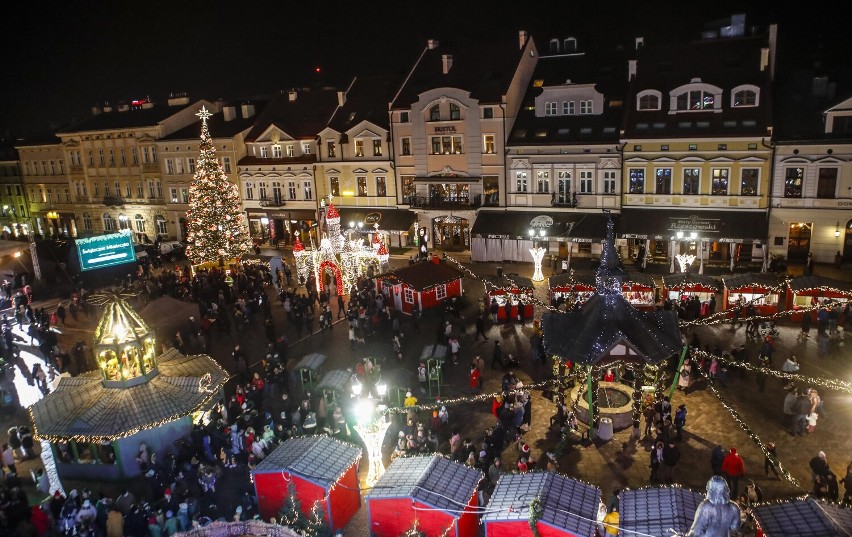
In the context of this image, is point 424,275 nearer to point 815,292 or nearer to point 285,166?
point 815,292

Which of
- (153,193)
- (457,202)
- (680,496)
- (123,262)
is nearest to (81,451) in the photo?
(680,496)

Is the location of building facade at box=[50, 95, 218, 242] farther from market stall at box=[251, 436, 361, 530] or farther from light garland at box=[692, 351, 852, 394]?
light garland at box=[692, 351, 852, 394]

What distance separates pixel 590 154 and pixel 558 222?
13.6 ft

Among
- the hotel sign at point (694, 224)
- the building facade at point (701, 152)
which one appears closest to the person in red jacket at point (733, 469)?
the building facade at point (701, 152)

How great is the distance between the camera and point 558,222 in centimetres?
3641

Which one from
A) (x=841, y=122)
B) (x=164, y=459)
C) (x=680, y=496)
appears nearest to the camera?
(x=680, y=496)

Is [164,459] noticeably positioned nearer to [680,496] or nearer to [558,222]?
[680,496]

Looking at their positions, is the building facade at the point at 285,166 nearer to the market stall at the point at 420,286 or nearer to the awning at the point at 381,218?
the awning at the point at 381,218

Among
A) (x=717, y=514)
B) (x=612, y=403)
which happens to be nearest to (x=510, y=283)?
(x=612, y=403)

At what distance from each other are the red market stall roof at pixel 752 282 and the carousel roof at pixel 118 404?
64.9 ft

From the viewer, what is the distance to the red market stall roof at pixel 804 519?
11008mm

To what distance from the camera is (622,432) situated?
18844 mm

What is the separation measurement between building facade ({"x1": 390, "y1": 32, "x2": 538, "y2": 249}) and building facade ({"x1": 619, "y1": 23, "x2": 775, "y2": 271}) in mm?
7104

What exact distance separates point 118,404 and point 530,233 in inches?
939
